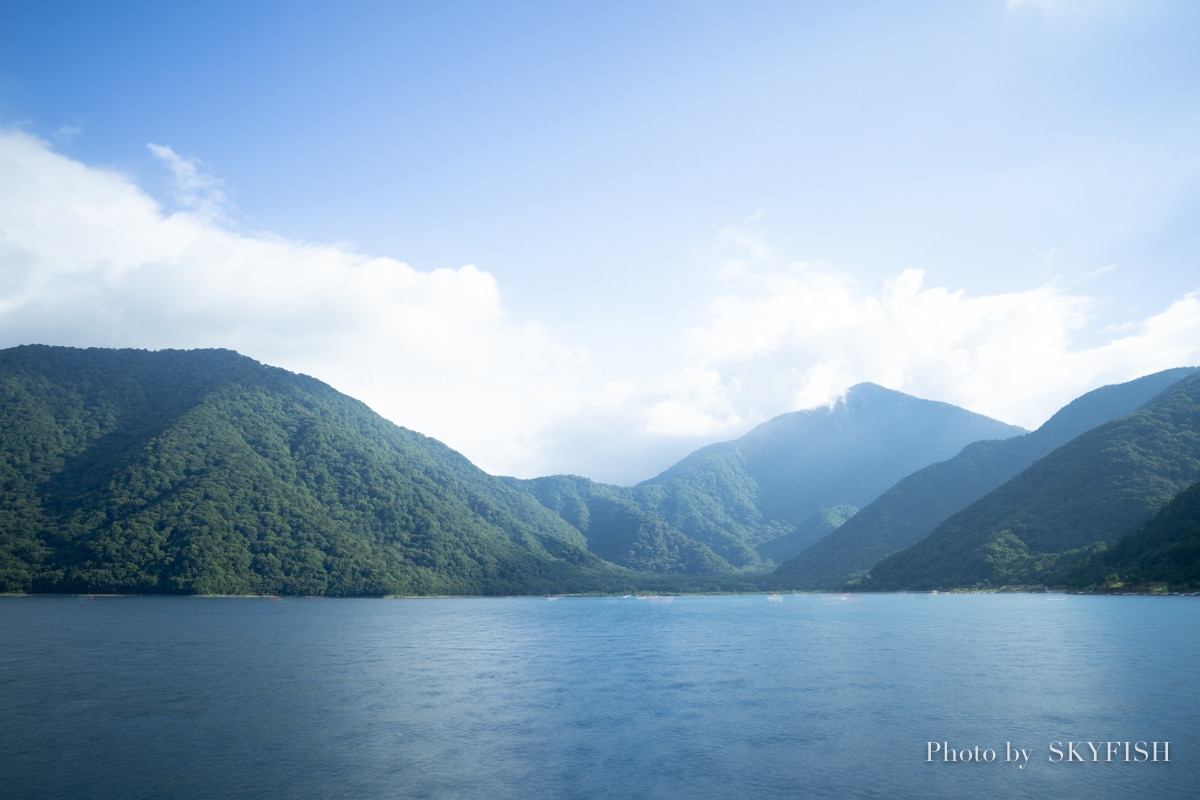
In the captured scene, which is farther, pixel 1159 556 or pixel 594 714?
pixel 1159 556

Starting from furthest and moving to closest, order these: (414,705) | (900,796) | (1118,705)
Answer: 1. (414,705)
2. (1118,705)
3. (900,796)

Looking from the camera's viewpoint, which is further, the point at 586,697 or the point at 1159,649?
the point at 1159,649

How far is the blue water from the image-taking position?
36031 millimetres

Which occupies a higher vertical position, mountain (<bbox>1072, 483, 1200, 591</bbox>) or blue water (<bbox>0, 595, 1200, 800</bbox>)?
mountain (<bbox>1072, 483, 1200, 591</bbox>)

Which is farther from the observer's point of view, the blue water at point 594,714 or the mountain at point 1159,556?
the mountain at point 1159,556

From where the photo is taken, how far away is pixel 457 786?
36.2 meters

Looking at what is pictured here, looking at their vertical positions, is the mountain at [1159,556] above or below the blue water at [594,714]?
above

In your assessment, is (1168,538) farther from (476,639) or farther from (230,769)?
(230,769)

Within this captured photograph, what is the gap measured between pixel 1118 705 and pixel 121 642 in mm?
119207

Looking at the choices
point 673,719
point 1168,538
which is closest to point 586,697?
point 673,719

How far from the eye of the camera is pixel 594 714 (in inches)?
2148

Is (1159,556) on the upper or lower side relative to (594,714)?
upper

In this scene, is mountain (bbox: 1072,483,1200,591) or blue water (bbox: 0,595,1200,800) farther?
mountain (bbox: 1072,483,1200,591)

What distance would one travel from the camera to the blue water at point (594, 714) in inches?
1419
